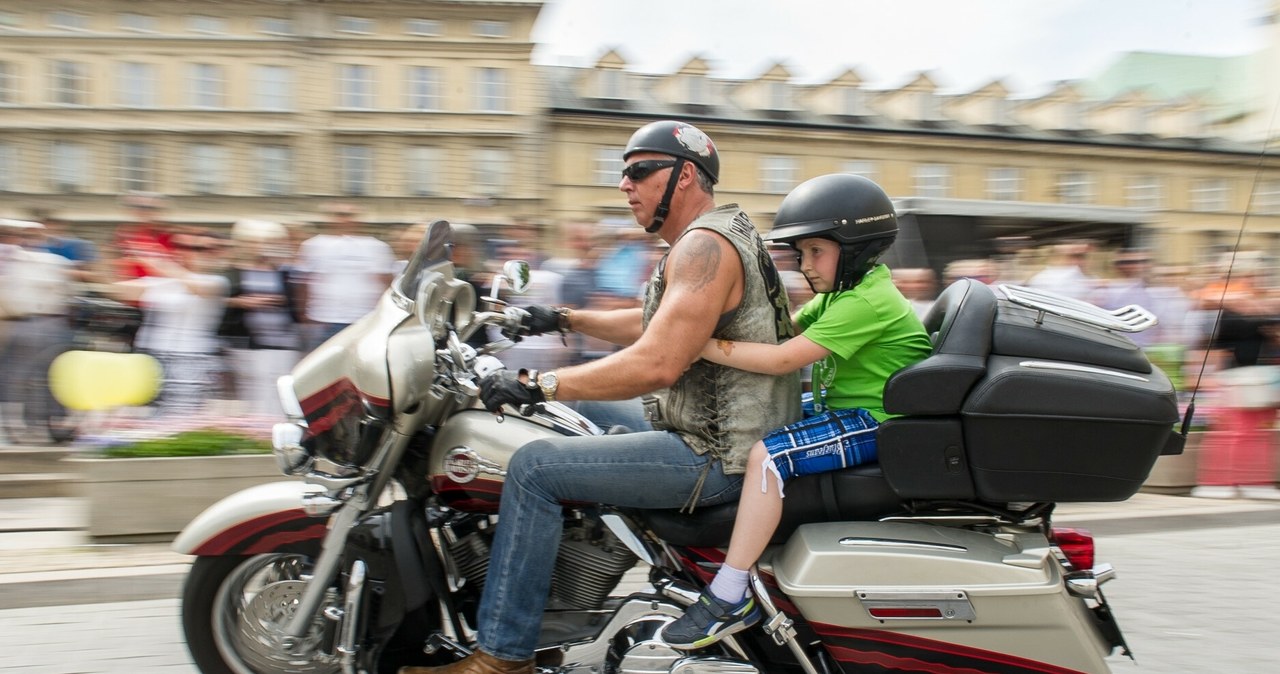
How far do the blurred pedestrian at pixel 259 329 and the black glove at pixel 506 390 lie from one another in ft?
13.9

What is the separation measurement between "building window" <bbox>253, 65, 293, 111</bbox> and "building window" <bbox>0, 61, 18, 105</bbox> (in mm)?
8681

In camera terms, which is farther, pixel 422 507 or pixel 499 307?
pixel 499 307

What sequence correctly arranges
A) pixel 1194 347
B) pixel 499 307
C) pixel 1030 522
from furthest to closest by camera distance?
1. pixel 1194 347
2. pixel 499 307
3. pixel 1030 522

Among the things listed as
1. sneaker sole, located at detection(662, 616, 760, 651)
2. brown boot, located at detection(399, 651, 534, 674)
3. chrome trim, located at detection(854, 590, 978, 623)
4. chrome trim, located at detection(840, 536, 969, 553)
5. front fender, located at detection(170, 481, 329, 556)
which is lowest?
brown boot, located at detection(399, 651, 534, 674)

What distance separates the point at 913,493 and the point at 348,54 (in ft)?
127

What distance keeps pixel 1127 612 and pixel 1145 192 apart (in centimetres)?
4498

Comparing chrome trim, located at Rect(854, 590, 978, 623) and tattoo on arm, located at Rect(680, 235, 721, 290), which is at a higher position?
tattoo on arm, located at Rect(680, 235, 721, 290)

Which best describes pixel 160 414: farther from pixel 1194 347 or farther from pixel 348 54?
pixel 348 54

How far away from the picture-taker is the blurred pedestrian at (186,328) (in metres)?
6.39

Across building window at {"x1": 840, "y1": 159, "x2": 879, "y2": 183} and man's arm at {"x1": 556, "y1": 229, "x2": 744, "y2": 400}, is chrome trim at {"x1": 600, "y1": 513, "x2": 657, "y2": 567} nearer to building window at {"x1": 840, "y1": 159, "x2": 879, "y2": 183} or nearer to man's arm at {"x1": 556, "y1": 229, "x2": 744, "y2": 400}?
man's arm at {"x1": 556, "y1": 229, "x2": 744, "y2": 400}

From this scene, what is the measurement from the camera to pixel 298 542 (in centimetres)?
292

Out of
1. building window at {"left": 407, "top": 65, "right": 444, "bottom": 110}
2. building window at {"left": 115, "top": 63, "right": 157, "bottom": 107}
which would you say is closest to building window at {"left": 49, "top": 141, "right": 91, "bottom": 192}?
building window at {"left": 115, "top": 63, "right": 157, "bottom": 107}

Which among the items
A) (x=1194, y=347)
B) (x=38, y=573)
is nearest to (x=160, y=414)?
(x=38, y=573)

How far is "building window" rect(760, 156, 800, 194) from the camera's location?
130 feet
